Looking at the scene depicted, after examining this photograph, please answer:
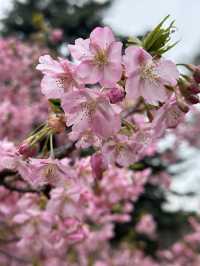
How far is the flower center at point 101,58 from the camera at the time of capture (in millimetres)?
1464

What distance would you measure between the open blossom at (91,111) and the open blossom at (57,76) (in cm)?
4

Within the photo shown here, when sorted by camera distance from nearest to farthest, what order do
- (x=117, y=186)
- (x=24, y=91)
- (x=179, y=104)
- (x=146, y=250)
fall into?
(x=179, y=104), (x=117, y=186), (x=24, y=91), (x=146, y=250)

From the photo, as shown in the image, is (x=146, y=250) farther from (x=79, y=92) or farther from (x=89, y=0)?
(x=79, y=92)

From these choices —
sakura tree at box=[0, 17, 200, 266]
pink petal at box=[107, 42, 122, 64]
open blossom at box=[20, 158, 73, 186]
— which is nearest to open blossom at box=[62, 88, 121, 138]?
sakura tree at box=[0, 17, 200, 266]

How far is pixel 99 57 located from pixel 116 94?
0.13m

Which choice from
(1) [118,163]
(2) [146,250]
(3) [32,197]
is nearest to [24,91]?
(3) [32,197]

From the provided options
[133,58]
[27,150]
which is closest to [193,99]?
[133,58]

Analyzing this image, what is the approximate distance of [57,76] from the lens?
1529mm

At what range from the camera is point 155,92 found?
4.99 ft

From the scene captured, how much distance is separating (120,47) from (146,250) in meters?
11.9

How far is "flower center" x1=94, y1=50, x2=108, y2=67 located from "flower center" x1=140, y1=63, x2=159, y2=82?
12 centimetres

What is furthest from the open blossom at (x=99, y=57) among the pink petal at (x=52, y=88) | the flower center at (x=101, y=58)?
the pink petal at (x=52, y=88)

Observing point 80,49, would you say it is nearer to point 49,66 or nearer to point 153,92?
point 49,66

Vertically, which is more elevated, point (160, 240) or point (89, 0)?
point (89, 0)
